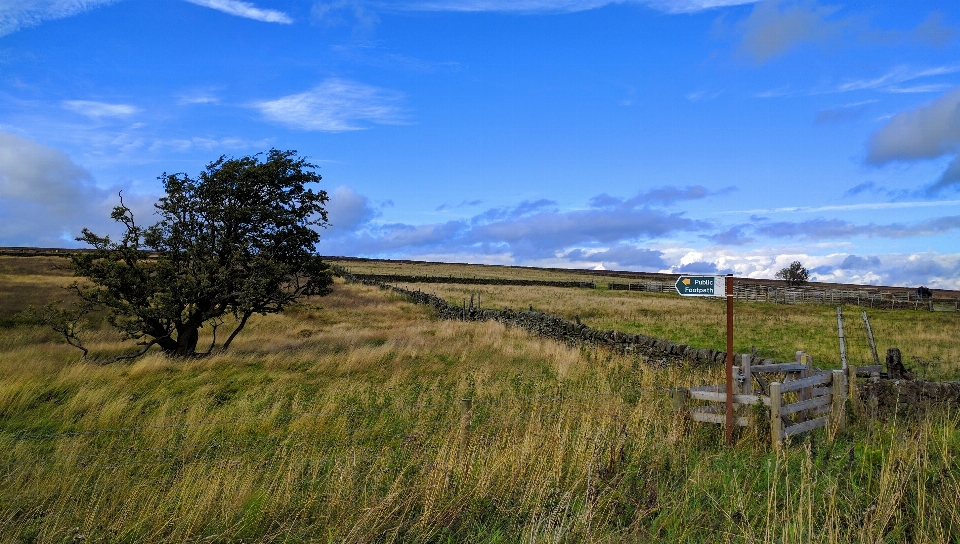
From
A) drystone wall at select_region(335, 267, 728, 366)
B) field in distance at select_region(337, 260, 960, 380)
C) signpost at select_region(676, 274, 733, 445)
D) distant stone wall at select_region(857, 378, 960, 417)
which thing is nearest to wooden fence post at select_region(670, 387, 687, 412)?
signpost at select_region(676, 274, 733, 445)

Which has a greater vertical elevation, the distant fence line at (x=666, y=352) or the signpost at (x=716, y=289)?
the signpost at (x=716, y=289)

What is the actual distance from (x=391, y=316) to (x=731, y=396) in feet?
85.2

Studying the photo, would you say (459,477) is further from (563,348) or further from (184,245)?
(184,245)

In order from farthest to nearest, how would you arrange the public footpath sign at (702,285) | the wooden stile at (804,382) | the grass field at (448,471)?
the wooden stile at (804,382) < the public footpath sign at (702,285) < the grass field at (448,471)

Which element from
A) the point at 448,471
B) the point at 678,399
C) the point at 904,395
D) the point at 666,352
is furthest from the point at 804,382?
the point at 666,352

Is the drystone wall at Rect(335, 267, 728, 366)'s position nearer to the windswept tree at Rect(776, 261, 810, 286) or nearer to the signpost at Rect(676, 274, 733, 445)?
the signpost at Rect(676, 274, 733, 445)

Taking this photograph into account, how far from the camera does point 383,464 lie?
638cm

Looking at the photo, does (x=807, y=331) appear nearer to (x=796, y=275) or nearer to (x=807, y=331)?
(x=807, y=331)

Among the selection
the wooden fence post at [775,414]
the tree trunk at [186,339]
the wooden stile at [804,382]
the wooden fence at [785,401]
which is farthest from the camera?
the tree trunk at [186,339]

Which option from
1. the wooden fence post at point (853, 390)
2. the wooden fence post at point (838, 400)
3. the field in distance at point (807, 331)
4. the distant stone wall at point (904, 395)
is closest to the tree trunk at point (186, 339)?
the field in distance at point (807, 331)

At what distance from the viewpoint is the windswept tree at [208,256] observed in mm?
18109

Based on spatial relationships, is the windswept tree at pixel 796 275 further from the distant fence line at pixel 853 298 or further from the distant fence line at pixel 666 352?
the distant fence line at pixel 666 352

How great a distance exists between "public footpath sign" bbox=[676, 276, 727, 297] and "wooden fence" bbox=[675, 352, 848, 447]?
152 centimetres

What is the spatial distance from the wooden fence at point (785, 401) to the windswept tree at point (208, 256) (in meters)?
14.2
